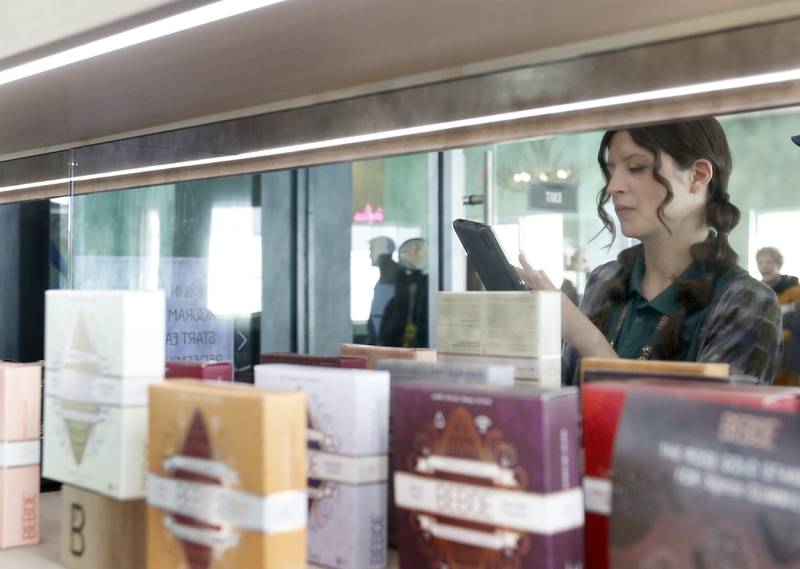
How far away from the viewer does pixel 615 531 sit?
60 centimetres

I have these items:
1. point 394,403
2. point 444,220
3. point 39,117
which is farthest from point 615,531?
point 444,220

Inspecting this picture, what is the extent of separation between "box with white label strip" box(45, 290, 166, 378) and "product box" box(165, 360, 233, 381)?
0.23 feet

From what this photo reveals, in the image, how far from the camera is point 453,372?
0.75 m

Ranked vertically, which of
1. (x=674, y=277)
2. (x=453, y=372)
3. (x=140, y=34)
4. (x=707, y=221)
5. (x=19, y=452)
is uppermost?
(x=140, y=34)

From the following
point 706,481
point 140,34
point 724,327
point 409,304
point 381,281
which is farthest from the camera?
point 409,304

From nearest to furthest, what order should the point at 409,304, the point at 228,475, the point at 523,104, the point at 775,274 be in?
the point at 228,475 < the point at 523,104 < the point at 775,274 < the point at 409,304

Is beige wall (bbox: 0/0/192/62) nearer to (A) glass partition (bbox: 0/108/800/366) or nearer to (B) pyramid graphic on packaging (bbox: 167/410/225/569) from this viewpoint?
(B) pyramid graphic on packaging (bbox: 167/410/225/569)

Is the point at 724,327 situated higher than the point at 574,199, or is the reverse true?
the point at 574,199

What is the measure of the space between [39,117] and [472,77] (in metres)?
0.78

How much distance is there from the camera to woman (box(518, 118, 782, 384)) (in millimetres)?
1468

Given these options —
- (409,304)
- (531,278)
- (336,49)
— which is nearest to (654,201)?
(531,278)

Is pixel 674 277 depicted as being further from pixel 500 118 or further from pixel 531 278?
pixel 500 118

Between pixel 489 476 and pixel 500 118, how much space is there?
0.56 m

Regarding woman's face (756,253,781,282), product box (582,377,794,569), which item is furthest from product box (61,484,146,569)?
woman's face (756,253,781,282)
